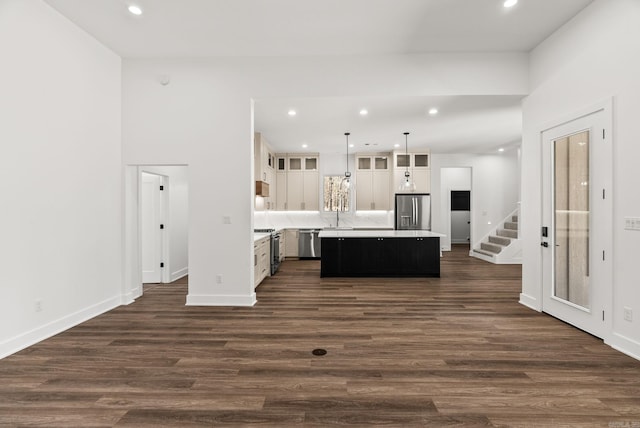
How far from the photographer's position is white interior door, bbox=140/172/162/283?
555cm

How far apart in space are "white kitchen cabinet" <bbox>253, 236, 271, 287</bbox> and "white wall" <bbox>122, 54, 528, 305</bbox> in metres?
0.79

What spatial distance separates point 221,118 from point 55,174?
2025 mm

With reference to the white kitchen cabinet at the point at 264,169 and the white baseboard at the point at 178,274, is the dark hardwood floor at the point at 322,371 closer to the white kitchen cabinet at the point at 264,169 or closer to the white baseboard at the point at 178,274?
the white baseboard at the point at 178,274

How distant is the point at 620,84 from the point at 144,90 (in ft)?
18.4

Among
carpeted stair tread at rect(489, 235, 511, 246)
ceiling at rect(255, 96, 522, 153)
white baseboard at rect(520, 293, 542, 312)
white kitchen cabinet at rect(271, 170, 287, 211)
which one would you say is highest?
ceiling at rect(255, 96, 522, 153)

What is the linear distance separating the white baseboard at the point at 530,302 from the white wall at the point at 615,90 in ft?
3.49

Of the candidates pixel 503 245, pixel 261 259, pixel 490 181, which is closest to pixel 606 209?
pixel 261 259

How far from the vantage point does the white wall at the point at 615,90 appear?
278 centimetres

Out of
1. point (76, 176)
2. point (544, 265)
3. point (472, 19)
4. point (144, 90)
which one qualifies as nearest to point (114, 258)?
point (76, 176)

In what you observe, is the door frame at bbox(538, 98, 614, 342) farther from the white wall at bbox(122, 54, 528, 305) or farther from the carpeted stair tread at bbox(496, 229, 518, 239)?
the carpeted stair tread at bbox(496, 229, 518, 239)

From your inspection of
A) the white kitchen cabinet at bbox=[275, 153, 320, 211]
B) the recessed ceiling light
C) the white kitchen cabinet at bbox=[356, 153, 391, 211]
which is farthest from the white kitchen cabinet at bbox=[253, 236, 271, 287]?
the white kitchen cabinet at bbox=[356, 153, 391, 211]

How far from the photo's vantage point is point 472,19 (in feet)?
11.6

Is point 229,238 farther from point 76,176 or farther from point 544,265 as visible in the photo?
point 544,265

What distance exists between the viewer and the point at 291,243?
8.64 m
